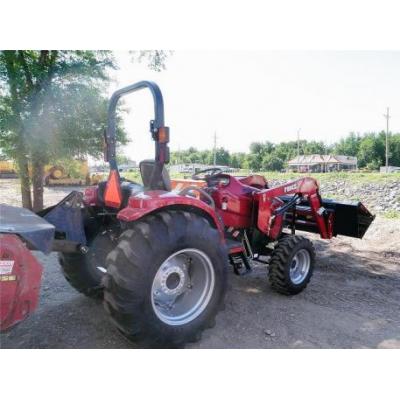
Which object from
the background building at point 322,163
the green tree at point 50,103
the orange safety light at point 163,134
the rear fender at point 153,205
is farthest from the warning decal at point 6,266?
the background building at point 322,163

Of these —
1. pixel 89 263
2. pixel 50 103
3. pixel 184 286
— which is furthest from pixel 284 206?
pixel 50 103

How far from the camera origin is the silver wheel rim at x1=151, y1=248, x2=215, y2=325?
10.6ft

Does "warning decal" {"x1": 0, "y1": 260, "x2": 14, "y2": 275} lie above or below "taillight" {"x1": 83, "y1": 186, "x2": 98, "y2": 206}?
below

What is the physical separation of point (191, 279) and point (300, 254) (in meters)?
1.92

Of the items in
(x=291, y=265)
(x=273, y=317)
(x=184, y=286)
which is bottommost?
(x=273, y=317)

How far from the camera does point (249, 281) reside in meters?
5.05

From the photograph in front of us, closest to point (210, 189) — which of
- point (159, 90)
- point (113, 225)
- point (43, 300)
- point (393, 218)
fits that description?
point (113, 225)

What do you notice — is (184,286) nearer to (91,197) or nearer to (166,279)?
(166,279)

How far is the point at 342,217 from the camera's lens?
581cm

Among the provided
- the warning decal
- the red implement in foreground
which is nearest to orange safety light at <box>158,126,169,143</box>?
the red implement in foreground

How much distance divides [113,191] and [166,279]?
1.05 m

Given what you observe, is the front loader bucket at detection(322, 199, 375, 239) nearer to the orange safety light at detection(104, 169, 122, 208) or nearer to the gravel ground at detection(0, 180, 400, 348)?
the gravel ground at detection(0, 180, 400, 348)

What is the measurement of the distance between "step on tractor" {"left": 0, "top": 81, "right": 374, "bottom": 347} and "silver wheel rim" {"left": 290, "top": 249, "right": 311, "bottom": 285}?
1 centimetres

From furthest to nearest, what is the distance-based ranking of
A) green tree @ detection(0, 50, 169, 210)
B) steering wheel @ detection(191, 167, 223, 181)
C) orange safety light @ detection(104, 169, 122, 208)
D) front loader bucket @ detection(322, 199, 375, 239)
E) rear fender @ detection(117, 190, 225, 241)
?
green tree @ detection(0, 50, 169, 210)
front loader bucket @ detection(322, 199, 375, 239)
steering wheel @ detection(191, 167, 223, 181)
orange safety light @ detection(104, 169, 122, 208)
rear fender @ detection(117, 190, 225, 241)
